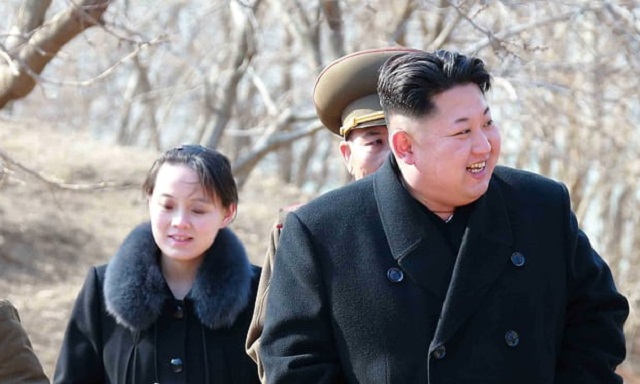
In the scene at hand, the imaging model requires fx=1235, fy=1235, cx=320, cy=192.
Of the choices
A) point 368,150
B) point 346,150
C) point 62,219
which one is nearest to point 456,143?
point 368,150

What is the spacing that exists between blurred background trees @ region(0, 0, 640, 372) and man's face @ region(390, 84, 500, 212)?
7.86 ft

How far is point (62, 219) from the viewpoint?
1030 cm

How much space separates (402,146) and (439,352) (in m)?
0.50

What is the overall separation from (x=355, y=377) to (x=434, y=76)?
744 mm

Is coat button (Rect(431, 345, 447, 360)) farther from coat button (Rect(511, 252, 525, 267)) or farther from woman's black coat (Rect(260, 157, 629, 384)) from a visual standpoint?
coat button (Rect(511, 252, 525, 267))

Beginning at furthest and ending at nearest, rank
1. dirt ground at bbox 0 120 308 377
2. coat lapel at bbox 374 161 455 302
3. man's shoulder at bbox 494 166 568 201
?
dirt ground at bbox 0 120 308 377
man's shoulder at bbox 494 166 568 201
coat lapel at bbox 374 161 455 302

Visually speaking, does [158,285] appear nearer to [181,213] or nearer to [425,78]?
[181,213]

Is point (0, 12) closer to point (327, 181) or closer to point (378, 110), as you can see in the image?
point (327, 181)

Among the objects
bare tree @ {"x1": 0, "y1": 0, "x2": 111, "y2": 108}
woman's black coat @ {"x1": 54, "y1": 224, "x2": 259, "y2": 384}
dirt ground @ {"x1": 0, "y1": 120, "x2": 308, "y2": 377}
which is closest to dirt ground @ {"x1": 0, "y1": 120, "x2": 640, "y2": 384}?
dirt ground @ {"x1": 0, "y1": 120, "x2": 308, "y2": 377}

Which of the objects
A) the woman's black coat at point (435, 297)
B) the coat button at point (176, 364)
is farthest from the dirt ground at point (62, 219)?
the woman's black coat at point (435, 297)

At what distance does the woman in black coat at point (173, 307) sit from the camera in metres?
3.83

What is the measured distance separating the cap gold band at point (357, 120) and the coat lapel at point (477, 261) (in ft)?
1.96

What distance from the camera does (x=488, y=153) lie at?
2871 millimetres

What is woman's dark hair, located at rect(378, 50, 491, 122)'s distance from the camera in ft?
9.50
